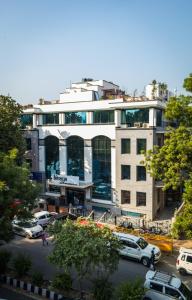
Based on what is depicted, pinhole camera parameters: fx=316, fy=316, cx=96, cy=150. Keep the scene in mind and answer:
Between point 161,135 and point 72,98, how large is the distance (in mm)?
12557

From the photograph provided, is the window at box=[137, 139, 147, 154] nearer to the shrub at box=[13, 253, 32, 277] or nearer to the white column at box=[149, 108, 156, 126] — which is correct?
the white column at box=[149, 108, 156, 126]

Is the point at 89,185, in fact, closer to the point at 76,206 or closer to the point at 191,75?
the point at 76,206

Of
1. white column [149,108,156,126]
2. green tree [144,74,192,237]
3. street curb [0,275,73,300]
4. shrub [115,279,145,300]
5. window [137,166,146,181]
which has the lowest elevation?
street curb [0,275,73,300]

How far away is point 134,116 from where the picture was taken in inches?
1374

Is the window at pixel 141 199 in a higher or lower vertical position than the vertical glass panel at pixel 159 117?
lower

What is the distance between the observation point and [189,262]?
2217 cm

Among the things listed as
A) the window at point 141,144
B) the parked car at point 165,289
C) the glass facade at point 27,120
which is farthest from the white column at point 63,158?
the parked car at point 165,289

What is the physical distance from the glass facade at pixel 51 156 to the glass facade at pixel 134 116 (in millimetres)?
10007

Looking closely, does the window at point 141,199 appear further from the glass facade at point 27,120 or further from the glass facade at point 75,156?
the glass facade at point 27,120

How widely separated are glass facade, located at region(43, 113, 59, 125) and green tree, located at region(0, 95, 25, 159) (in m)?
5.80

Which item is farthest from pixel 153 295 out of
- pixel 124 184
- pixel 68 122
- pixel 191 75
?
pixel 68 122

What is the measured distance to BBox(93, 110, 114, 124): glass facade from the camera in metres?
36.3

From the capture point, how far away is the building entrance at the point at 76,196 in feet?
128

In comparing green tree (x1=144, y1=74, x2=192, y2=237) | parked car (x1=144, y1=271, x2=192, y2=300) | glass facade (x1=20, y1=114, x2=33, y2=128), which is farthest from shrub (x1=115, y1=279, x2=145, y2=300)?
glass facade (x1=20, y1=114, x2=33, y2=128)
